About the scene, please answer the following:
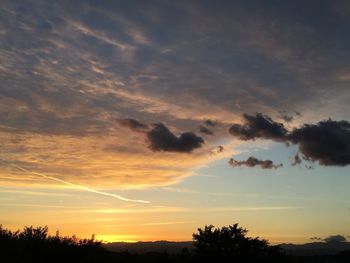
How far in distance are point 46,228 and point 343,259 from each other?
81.0ft

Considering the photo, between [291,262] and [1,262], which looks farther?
[291,262]

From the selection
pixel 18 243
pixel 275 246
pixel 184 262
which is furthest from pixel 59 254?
pixel 275 246

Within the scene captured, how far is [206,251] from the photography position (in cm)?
2673

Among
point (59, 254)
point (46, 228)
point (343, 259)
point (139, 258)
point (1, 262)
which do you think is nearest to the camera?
point (1, 262)

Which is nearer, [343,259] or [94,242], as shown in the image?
[94,242]

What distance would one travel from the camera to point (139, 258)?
2836 centimetres

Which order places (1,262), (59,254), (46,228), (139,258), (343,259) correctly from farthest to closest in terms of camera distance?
1. (343,259)
2. (46,228)
3. (139,258)
4. (59,254)
5. (1,262)

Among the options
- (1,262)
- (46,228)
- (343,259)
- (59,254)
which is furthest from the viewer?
(343,259)

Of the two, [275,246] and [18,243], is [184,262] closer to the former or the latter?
[275,246]

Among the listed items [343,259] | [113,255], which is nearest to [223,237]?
[113,255]

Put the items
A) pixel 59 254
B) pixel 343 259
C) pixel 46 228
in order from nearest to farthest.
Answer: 1. pixel 59 254
2. pixel 46 228
3. pixel 343 259

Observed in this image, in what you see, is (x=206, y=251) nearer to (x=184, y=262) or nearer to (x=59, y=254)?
(x=184, y=262)

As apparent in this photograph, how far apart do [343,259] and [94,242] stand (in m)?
22.2

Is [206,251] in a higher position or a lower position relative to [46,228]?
lower
